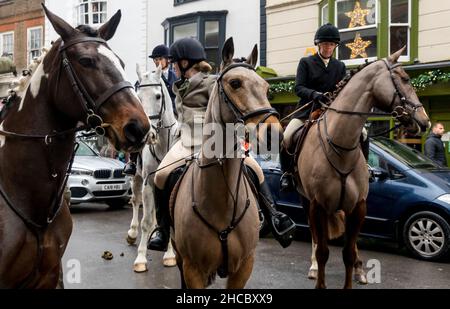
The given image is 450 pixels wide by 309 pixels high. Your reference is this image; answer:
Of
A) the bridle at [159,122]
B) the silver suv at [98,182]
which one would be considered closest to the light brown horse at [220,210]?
the bridle at [159,122]

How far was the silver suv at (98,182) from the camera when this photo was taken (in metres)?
12.5

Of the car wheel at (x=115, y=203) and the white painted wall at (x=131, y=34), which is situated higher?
the white painted wall at (x=131, y=34)

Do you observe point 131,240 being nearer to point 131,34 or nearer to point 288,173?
point 288,173

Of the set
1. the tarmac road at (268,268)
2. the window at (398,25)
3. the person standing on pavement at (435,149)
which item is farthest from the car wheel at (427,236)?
the window at (398,25)

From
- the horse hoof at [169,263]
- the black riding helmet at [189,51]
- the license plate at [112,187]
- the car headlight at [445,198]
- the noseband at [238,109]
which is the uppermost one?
the black riding helmet at [189,51]

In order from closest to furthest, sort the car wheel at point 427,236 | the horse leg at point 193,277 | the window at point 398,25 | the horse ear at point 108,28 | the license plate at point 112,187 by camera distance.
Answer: the horse ear at point 108,28 < the horse leg at point 193,277 < the car wheel at point 427,236 < the license plate at point 112,187 < the window at point 398,25

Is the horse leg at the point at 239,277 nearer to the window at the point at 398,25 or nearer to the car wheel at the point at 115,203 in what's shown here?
the car wheel at the point at 115,203

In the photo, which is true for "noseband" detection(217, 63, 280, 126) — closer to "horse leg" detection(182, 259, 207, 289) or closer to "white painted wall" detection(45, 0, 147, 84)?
"horse leg" detection(182, 259, 207, 289)

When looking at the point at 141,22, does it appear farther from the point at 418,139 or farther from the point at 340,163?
the point at 340,163

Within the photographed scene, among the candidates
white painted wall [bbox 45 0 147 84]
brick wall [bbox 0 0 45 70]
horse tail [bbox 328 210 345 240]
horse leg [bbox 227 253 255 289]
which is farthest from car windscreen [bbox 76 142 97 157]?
brick wall [bbox 0 0 45 70]

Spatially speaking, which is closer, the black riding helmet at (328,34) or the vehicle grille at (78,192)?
the black riding helmet at (328,34)

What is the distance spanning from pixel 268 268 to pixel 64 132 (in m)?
4.81

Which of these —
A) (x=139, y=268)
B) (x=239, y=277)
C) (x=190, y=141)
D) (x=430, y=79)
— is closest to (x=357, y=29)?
(x=430, y=79)

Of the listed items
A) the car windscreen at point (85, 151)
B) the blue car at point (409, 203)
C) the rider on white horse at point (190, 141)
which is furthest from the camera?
the car windscreen at point (85, 151)
